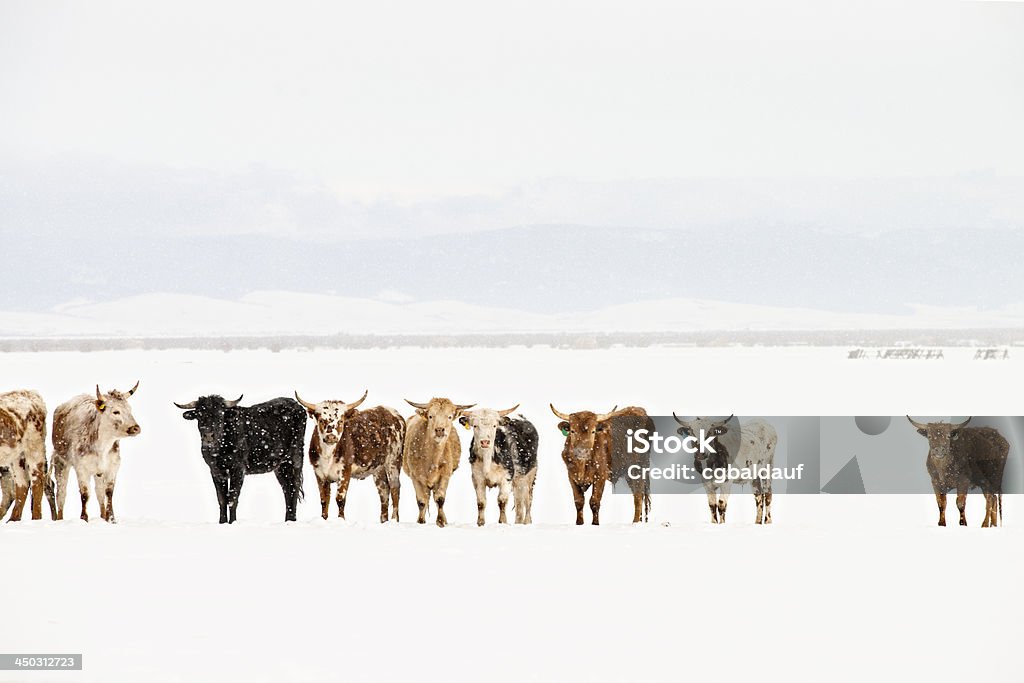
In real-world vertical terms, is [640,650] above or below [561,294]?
below

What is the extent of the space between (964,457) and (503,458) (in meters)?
3.63

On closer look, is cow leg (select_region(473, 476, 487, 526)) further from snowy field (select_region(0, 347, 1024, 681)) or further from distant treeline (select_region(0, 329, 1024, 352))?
distant treeline (select_region(0, 329, 1024, 352))

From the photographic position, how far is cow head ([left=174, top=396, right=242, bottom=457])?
8.93 m

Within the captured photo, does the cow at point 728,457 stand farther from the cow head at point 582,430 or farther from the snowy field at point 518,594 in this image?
the cow head at point 582,430

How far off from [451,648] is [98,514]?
4582 millimetres

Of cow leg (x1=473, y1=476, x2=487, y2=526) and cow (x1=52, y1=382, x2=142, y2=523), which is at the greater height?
cow (x1=52, y1=382, x2=142, y2=523)

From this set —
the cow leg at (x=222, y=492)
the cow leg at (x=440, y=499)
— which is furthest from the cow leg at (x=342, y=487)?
the cow leg at (x=222, y=492)

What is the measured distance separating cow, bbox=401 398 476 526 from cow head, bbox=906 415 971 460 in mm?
3637

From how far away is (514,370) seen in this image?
2630 centimetres

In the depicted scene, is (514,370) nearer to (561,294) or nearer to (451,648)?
(451,648)

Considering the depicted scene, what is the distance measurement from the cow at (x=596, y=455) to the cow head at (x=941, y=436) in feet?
7.13

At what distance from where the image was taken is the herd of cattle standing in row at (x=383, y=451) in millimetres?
8719

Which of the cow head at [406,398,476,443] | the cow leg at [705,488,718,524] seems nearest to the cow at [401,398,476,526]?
the cow head at [406,398,476,443]

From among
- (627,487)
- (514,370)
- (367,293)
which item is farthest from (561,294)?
(627,487)
